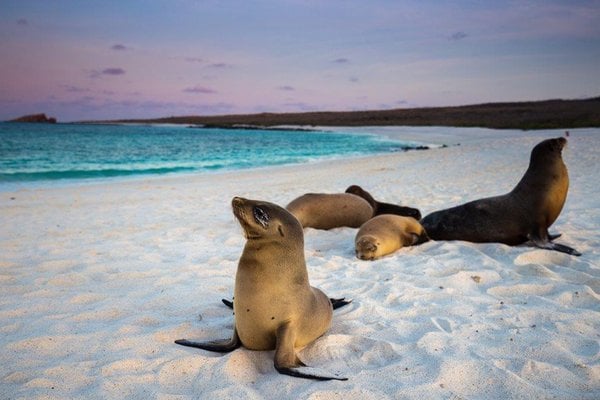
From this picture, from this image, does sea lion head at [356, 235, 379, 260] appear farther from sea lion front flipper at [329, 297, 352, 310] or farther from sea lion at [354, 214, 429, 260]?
sea lion front flipper at [329, 297, 352, 310]

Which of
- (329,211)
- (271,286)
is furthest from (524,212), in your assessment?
(271,286)

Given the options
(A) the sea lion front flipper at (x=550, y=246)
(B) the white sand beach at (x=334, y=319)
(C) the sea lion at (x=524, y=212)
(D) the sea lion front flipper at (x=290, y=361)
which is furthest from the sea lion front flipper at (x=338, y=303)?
(A) the sea lion front flipper at (x=550, y=246)

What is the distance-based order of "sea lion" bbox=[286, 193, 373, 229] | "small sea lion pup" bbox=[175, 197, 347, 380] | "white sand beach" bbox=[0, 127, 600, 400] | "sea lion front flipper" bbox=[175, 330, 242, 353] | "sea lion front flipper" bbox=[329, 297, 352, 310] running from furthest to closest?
"sea lion" bbox=[286, 193, 373, 229] < "sea lion front flipper" bbox=[329, 297, 352, 310] < "sea lion front flipper" bbox=[175, 330, 242, 353] < "small sea lion pup" bbox=[175, 197, 347, 380] < "white sand beach" bbox=[0, 127, 600, 400]

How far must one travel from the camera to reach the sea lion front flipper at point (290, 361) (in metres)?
2.66

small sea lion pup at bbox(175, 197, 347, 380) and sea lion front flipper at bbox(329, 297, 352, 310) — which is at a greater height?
small sea lion pup at bbox(175, 197, 347, 380)

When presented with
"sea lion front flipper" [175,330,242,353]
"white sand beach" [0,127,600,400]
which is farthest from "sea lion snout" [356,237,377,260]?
"sea lion front flipper" [175,330,242,353]

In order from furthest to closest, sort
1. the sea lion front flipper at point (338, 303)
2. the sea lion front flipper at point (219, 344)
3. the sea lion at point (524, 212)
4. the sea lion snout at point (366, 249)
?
the sea lion at point (524, 212)
the sea lion snout at point (366, 249)
the sea lion front flipper at point (338, 303)
the sea lion front flipper at point (219, 344)

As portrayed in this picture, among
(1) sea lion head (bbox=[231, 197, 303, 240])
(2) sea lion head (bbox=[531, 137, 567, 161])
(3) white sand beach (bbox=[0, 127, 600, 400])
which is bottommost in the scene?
(3) white sand beach (bbox=[0, 127, 600, 400])

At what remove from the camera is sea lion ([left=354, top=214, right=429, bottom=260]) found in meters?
5.51

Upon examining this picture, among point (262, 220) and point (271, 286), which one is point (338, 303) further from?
point (262, 220)

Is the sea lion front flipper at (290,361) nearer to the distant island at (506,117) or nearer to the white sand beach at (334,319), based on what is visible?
the white sand beach at (334,319)

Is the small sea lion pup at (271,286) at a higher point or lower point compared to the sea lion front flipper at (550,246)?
higher

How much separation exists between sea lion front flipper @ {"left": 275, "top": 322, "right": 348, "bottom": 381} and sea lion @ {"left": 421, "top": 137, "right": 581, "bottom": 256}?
147 inches

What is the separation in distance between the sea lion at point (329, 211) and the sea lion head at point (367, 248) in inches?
75.0
